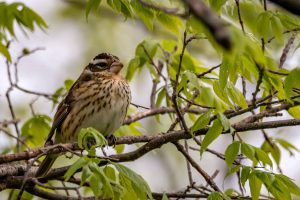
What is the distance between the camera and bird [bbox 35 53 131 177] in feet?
20.3

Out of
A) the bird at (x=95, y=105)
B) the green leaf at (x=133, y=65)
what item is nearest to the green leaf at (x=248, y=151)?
the green leaf at (x=133, y=65)

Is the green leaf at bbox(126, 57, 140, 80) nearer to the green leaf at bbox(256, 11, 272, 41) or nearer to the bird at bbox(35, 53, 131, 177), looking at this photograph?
the bird at bbox(35, 53, 131, 177)

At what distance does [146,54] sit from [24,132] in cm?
162

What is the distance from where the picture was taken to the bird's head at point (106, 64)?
679 centimetres

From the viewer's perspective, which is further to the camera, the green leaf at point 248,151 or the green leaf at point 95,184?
the green leaf at point 248,151

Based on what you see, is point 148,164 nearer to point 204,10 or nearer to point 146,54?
point 146,54

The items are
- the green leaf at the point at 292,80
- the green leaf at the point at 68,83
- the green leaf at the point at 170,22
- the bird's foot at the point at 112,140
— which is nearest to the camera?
the green leaf at the point at 292,80

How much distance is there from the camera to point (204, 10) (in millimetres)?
1818

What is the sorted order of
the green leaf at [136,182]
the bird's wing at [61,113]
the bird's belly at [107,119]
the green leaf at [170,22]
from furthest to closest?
the bird's wing at [61,113], the bird's belly at [107,119], the green leaf at [170,22], the green leaf at [136,182]

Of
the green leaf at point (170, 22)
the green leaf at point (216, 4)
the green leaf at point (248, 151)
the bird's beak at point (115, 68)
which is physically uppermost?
the green leaf at point (216, 4)

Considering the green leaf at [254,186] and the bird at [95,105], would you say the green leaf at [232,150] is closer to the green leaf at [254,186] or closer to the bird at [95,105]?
the green leaf at [254,186]

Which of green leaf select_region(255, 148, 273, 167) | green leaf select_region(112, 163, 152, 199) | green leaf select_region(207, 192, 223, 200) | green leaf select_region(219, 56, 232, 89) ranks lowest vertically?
green leaf select_region(207, 192, 223, 200)

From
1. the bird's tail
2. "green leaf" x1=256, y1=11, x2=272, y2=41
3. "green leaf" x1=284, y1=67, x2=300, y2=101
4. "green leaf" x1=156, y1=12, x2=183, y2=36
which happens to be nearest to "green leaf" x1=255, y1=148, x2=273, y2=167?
"green leaf" x1=284, y1=67, x2=300, y2=101

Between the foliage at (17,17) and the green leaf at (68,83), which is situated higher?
the foliage at (17,17)
